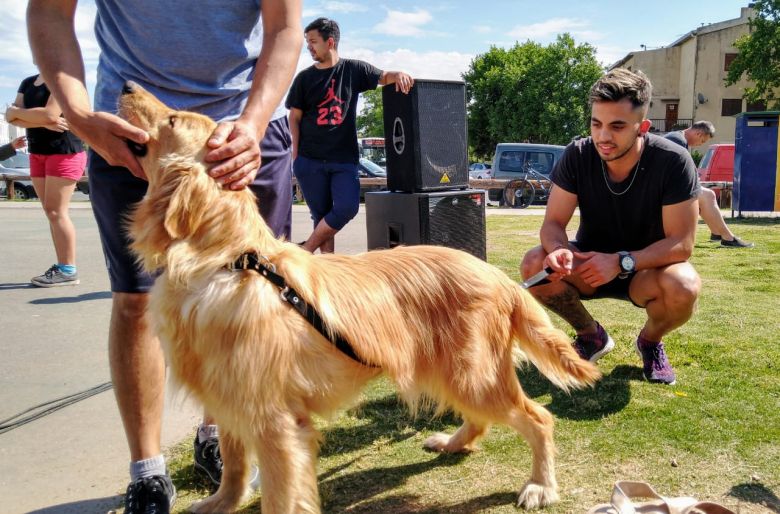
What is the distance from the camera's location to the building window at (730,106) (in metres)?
42.8

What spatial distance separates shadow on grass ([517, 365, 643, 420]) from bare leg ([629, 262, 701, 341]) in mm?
316

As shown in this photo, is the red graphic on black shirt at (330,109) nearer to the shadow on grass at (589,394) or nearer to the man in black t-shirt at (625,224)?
the man in black t-shirt at (625,224)

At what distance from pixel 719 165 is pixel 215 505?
21457mm

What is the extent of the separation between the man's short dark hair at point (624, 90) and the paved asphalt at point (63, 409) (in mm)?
2812

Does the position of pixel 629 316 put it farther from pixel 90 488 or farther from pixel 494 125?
pixel 494 125

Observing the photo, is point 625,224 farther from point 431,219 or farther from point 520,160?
point 520,160

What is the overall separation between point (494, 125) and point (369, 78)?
155 feet

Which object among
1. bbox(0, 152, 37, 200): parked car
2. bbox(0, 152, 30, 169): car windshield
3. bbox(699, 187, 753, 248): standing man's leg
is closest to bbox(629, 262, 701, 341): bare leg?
bbox(699, 187, 753, 248): standing man's leg

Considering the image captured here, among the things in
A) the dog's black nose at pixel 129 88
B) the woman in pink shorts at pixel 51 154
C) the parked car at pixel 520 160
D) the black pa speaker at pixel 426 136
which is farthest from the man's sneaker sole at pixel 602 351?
the parked car at pixel 520 160

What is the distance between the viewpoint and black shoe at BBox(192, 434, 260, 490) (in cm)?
272

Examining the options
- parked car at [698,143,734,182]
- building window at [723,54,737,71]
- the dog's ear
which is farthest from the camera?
building window at [723,54,737,71]

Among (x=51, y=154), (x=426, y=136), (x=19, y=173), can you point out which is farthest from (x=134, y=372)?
(x=19, y=173)

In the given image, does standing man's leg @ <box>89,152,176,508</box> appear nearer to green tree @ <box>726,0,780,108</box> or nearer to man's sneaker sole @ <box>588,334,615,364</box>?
man's sneaker sole @ <box>588,334,615,364</box>

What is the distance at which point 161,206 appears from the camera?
2082 millimetres
